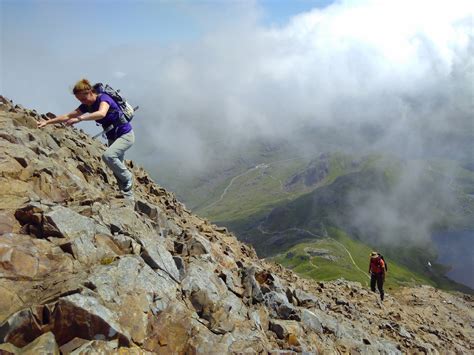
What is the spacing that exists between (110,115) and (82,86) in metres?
2.46

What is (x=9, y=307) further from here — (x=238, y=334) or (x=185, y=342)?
(x=238, y=334)

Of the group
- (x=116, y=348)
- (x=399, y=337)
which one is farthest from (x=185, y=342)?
(x=399, y=337)

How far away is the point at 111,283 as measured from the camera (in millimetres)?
15852

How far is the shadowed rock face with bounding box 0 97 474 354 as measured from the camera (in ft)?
45.8

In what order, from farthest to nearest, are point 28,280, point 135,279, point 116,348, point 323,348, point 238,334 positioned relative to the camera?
point 323,348 < point 238,334 < point 135,279 < point 28,280 < point 116,348

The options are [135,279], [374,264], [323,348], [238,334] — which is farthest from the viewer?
[374,264]

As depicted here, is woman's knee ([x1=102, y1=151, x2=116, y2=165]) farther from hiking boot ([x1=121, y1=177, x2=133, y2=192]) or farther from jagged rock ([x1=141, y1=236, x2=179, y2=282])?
jagged rock ([x1=141, y1=236, x2=179, y2=282])

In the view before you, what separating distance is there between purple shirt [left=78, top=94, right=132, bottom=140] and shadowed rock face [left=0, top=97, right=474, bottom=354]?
150 inches

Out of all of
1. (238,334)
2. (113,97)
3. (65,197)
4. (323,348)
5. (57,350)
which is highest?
(113,97)

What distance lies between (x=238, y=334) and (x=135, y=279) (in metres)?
5.48

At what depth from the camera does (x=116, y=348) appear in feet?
45.7

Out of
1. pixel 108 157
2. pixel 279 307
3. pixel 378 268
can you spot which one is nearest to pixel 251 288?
pixel 279 307

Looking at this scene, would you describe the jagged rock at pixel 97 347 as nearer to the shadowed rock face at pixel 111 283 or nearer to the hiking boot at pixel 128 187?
the shadowed rock face at pixel 111 283

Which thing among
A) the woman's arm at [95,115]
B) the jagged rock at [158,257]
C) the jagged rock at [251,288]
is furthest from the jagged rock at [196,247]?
the woman's arm at [95,115]
